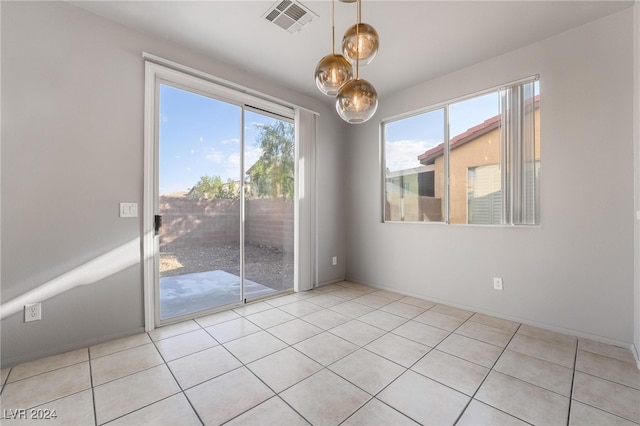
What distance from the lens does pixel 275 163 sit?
142 inches

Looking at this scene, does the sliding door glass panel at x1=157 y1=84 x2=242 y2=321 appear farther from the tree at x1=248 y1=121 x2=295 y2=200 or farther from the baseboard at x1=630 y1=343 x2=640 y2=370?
the baseboard at x1=630 y1=343 x2=640 y2=370

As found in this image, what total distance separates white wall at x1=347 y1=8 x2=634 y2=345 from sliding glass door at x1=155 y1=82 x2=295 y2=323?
87.3 inches

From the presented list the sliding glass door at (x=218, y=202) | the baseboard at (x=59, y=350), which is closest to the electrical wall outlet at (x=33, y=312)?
the baseboard at (x=59, y=350)

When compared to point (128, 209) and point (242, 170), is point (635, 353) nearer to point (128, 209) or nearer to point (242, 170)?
point (242, 170)

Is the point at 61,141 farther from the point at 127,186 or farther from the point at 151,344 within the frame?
the point at 151,344

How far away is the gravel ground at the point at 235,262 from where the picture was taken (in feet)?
9.04

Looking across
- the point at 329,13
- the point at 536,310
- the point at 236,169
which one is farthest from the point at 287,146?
the point at 536,310

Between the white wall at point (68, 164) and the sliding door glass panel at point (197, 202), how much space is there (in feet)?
0.88

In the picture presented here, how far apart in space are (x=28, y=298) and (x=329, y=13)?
3257mm

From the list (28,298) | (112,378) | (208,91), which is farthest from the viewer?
(208,91)

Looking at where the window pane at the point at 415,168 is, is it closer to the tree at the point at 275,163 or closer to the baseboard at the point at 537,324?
the baseboard at the point at 537,324

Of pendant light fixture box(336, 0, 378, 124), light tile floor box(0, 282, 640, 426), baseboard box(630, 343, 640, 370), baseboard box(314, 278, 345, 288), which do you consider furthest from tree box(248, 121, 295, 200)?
baseboard box(630, 343, 640, 370)

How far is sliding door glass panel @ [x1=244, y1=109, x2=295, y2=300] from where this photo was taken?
3.31 meters

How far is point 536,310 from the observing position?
101 inches
